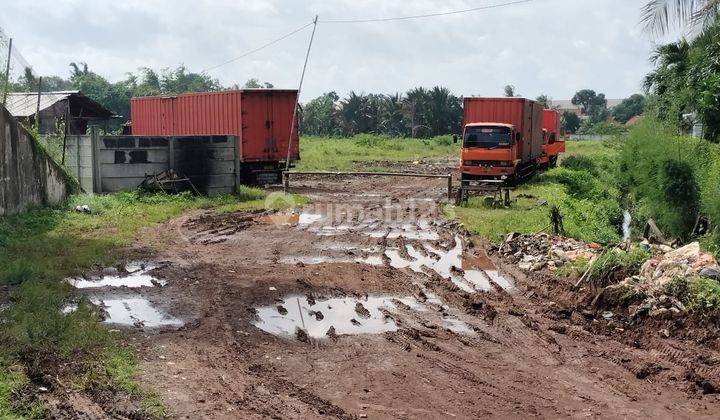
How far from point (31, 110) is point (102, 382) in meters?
24.3

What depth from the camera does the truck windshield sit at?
75.5 feet

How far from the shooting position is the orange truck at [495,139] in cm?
2289

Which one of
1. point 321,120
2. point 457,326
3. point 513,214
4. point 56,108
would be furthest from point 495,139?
point 321,120

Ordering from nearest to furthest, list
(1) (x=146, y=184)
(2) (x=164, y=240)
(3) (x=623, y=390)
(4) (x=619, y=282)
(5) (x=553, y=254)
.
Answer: (3) (x=623, y=390), (4) (x=619, y=282), (5) (x=553, y=254), (2) (x=164, y=240), (1) (x=146, y=184)

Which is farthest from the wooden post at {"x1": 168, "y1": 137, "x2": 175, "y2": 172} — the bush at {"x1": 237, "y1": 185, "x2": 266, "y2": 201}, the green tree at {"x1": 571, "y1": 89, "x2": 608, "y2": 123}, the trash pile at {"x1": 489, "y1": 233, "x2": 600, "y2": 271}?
the green tree at {"x1": 571, "y1": 89, "x2": 608, "y2": 123}

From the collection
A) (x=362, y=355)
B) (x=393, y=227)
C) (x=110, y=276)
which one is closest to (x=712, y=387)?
(x=362, y=355)

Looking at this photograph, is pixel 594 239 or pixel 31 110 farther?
pixel 31 110

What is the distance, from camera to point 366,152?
159 feet

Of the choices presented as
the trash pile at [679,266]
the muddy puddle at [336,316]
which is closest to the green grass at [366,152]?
the trash pile at [679,266]

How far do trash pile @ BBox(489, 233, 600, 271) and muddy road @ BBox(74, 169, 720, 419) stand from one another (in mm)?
445

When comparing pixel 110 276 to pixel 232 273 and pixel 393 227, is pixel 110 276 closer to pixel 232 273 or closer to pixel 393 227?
pixel 232 273

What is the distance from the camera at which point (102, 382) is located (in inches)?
237

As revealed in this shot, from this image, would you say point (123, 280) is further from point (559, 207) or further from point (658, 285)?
point (559, 207)

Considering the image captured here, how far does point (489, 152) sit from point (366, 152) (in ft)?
84.7
